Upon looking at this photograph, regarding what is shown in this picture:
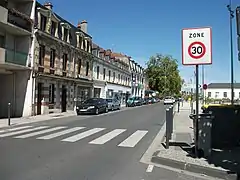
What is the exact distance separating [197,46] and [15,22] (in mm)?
17868

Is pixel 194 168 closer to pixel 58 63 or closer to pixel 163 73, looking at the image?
pixel 58 63

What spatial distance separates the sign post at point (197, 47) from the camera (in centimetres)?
796

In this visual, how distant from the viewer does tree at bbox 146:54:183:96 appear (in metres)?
94.1

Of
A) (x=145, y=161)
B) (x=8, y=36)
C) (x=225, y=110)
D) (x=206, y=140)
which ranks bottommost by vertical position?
(x=145, y=161)

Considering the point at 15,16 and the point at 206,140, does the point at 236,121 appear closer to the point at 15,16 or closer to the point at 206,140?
the point at 206,140

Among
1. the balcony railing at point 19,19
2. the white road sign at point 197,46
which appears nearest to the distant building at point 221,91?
the balcony railing at point 19,19

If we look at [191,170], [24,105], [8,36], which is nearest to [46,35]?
[8,36]

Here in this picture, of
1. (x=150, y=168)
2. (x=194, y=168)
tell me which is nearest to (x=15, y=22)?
(x=150, y=168)

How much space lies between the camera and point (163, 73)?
94.1 meters

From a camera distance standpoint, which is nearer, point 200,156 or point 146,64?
point 200,156

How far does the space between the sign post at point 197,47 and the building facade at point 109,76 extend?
3356 centimetres

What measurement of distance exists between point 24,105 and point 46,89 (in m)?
3.19

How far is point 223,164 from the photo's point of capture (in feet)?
23.6

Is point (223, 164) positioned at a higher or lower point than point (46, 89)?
lower
